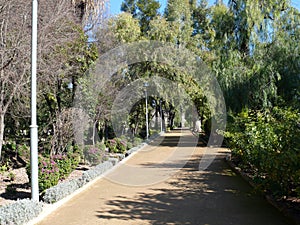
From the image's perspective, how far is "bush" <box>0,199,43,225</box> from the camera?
5219mm

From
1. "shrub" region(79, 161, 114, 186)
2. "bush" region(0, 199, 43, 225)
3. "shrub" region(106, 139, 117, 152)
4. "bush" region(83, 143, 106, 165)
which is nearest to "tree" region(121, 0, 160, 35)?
"shrub" region(106, 139, 117, 152)

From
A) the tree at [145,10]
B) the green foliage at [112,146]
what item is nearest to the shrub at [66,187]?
the green foliage at [112,146]

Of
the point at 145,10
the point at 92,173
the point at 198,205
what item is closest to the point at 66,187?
the point at 92,173

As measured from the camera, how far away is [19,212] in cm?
552

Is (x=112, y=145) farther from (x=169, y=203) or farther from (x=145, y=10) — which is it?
(x=145, y=10)

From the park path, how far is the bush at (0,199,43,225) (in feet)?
0.83

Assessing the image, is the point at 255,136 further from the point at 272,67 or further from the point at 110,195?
the point at 272,67

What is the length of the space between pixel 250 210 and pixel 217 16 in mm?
14319

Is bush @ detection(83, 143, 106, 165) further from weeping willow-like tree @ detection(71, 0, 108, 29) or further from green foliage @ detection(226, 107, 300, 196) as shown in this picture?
green foliage @ detection(226, 107, 300, 196)

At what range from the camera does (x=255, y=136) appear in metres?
8.57

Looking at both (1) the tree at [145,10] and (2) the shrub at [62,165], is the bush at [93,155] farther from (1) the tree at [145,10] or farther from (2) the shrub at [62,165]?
(1) the tree at [145,10]

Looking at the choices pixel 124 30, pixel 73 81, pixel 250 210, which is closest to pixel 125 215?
pixel 250 210

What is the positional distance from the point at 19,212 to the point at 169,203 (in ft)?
9.79

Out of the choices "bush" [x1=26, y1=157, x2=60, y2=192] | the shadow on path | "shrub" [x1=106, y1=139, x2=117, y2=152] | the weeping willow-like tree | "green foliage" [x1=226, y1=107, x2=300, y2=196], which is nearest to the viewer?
"green foliage" [x1=226, y1=107, x2=300, y2=196]
